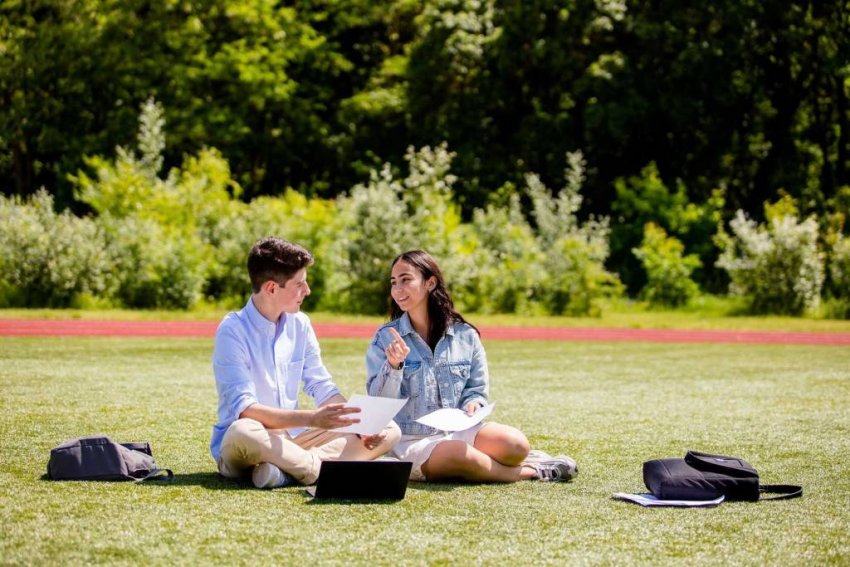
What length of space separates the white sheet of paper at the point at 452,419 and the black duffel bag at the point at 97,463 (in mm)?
1411

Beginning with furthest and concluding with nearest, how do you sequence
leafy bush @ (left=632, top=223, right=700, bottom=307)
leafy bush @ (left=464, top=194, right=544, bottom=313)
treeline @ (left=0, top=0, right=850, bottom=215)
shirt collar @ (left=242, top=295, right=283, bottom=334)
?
treeline @ (left=0, top=0, right=850, bottom=215), leafy bush @ (left=632, top=223, right=700, bottom=307), leafy bush @ (left=464, top=194, right=544, bottom=313), shirt collar @ (left=242, top=295, right=283, bottom=334)

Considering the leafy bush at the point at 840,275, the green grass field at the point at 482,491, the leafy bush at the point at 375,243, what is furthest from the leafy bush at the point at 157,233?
the leafy bush at the point at 840,275

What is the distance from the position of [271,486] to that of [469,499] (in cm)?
A: 100

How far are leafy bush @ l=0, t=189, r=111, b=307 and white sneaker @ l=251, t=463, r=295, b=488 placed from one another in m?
17.0

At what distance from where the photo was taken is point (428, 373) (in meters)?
6.43

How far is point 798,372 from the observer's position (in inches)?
523

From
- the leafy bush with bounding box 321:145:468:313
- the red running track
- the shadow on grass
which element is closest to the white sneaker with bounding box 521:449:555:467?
the shadow on grass

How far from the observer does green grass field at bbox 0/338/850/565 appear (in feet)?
15.4

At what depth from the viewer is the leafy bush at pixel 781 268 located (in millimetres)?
24172

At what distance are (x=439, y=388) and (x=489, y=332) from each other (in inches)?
496

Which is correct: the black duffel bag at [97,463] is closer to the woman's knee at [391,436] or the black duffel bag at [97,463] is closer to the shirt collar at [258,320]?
the shirt collar at [258,320]

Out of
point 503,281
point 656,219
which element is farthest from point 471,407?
point 656,219

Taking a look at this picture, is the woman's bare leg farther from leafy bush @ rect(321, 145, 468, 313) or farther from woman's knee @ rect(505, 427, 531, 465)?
leafy bush @ rect(321, 145, 468, 313)

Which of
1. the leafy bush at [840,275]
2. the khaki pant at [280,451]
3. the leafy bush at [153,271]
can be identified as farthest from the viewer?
the leafy bush at [840,275]
